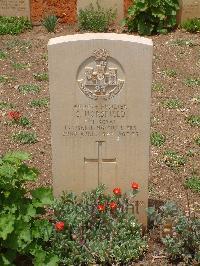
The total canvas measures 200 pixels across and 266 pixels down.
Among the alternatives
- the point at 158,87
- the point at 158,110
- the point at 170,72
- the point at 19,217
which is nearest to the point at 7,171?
the point at 19,217

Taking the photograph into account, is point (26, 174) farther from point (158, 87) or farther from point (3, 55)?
point (3, 55)

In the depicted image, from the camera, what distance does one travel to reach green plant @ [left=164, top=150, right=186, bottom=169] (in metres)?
6.41

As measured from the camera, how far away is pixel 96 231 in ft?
16.1

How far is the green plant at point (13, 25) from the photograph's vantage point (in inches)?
421

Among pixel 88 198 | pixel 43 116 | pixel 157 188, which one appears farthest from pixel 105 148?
pixel 43 116

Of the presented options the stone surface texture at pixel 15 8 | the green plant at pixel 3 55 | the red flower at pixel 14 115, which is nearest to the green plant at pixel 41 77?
the green plant at pixel 3 55

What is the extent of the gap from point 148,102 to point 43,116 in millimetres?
3048

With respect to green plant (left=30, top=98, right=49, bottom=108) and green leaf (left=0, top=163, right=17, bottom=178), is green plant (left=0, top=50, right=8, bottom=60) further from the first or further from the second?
green leaf (left=0, top=163, right=17, bottom=178)

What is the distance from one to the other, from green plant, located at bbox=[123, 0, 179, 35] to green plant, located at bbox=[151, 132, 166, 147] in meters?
3.90

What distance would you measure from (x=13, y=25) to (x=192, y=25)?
126 inches

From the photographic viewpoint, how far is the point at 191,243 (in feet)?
15.8

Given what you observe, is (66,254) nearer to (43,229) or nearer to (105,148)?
(43,229)

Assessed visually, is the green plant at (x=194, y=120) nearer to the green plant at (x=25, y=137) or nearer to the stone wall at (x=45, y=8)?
the green plant at (x=25, y=137)

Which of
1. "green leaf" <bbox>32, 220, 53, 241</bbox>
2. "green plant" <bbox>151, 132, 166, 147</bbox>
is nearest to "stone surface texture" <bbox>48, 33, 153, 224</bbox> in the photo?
"green leaf" <bbox>32, 220, 53, 241</bbox>
